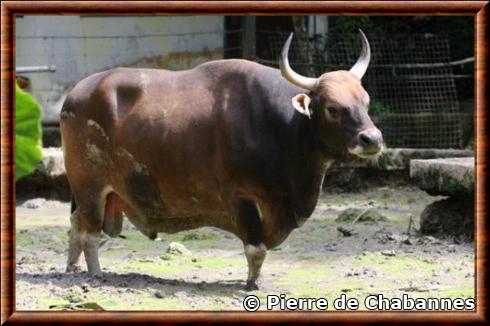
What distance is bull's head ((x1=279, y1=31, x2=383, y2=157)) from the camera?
266 inches

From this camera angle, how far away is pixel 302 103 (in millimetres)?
7168

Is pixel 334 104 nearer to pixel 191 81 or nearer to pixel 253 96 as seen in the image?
pixel 253 96

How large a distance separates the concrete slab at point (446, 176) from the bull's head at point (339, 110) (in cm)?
221

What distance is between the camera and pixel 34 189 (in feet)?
40.8

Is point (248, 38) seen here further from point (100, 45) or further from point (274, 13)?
point (274, 13)

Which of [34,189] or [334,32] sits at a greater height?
[334,32]

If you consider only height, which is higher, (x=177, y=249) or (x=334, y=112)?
(x=334, y=112)

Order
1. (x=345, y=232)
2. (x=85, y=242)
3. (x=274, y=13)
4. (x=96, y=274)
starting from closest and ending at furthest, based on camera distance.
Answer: (x=274, y=13), (x=96, y=274), (x=85, y=242), (x=345, y=232)

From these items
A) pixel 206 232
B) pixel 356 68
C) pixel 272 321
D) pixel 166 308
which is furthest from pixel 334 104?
pixel 206 232

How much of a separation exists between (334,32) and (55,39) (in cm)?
412

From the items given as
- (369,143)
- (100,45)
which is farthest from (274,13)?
(100,45)

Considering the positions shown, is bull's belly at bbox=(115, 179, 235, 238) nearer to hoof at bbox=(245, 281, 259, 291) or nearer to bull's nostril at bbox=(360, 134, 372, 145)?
hoof at bbox=(245, 281, 259, 291)

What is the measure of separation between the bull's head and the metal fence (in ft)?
22.5

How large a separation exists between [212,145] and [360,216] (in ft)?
12.5
